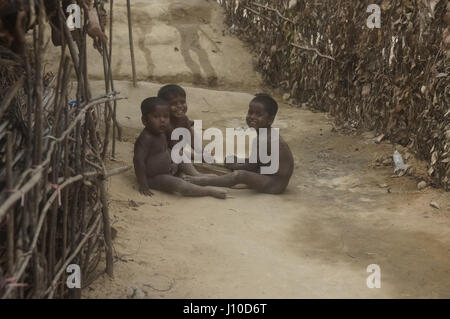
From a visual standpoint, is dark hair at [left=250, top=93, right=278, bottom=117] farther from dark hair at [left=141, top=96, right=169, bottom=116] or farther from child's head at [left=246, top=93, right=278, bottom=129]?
dark hair at [left=141, top=96, right=169, bottom=116]

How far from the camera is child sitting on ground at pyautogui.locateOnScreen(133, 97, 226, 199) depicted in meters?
4.81

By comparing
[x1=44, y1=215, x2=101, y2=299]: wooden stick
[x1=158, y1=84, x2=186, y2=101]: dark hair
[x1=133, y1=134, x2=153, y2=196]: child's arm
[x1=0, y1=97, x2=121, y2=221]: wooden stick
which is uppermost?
[x1=0, y1=97, x2=121, y2=221]: wooden stick

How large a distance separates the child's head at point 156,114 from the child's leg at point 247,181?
513 millimetres

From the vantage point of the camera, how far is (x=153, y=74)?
28.6ft

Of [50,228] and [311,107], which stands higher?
[50,228]

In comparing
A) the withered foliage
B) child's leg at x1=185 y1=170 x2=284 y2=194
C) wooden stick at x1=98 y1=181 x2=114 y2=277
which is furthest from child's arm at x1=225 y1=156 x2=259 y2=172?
wooden stick at x1=98 y1=181 x2=114 y2=277

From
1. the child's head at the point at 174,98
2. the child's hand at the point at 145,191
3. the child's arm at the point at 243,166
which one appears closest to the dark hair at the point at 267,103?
the child's arm at the point at 243,166

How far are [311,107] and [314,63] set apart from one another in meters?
0.55

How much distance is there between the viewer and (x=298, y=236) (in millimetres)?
4211

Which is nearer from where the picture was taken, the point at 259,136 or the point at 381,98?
the point at 259,136

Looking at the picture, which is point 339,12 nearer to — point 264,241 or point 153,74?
point 153,74

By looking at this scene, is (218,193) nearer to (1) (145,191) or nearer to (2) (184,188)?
(2) (184,188)

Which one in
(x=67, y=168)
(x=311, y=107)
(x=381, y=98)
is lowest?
(x=311, y=107)

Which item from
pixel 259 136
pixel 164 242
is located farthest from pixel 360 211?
pixel 164 242
